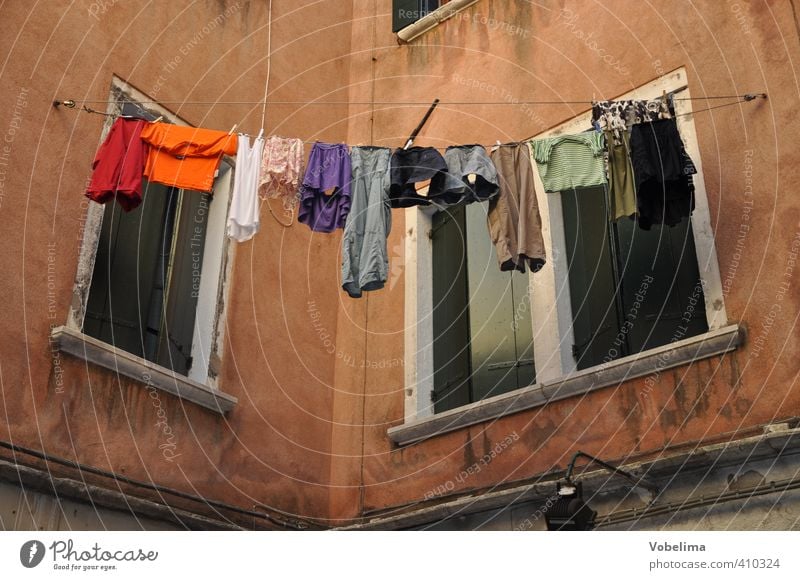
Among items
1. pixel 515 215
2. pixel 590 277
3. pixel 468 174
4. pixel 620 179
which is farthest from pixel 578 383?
pixel 468 174

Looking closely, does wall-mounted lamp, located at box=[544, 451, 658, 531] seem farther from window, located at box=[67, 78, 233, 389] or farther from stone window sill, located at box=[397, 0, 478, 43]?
stone window sill, located at box=[397, 0, 478, 43]

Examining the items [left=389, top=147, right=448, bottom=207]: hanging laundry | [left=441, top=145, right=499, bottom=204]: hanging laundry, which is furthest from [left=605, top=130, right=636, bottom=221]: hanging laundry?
[left=389, top=147, right=448, bottom=207]: hanging laundry

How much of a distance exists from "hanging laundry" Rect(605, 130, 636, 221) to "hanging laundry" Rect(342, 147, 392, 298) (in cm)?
174

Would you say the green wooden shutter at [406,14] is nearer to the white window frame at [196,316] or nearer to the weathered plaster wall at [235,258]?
the weathered plaster wall at [235,258]

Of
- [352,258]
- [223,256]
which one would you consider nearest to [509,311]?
[352,258]

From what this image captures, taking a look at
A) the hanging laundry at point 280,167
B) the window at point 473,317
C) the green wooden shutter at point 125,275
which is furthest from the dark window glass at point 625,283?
the green wooden shutter at point 125,275

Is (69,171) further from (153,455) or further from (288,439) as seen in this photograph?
(288,439)

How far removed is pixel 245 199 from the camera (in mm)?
8648

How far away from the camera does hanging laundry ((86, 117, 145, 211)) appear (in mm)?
8383

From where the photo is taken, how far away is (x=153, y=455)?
29.6 ft

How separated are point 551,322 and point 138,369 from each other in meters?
3.50

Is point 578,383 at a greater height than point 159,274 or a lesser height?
lesser

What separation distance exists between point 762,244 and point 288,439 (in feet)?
14.9

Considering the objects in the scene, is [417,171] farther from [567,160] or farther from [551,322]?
[551,322]
